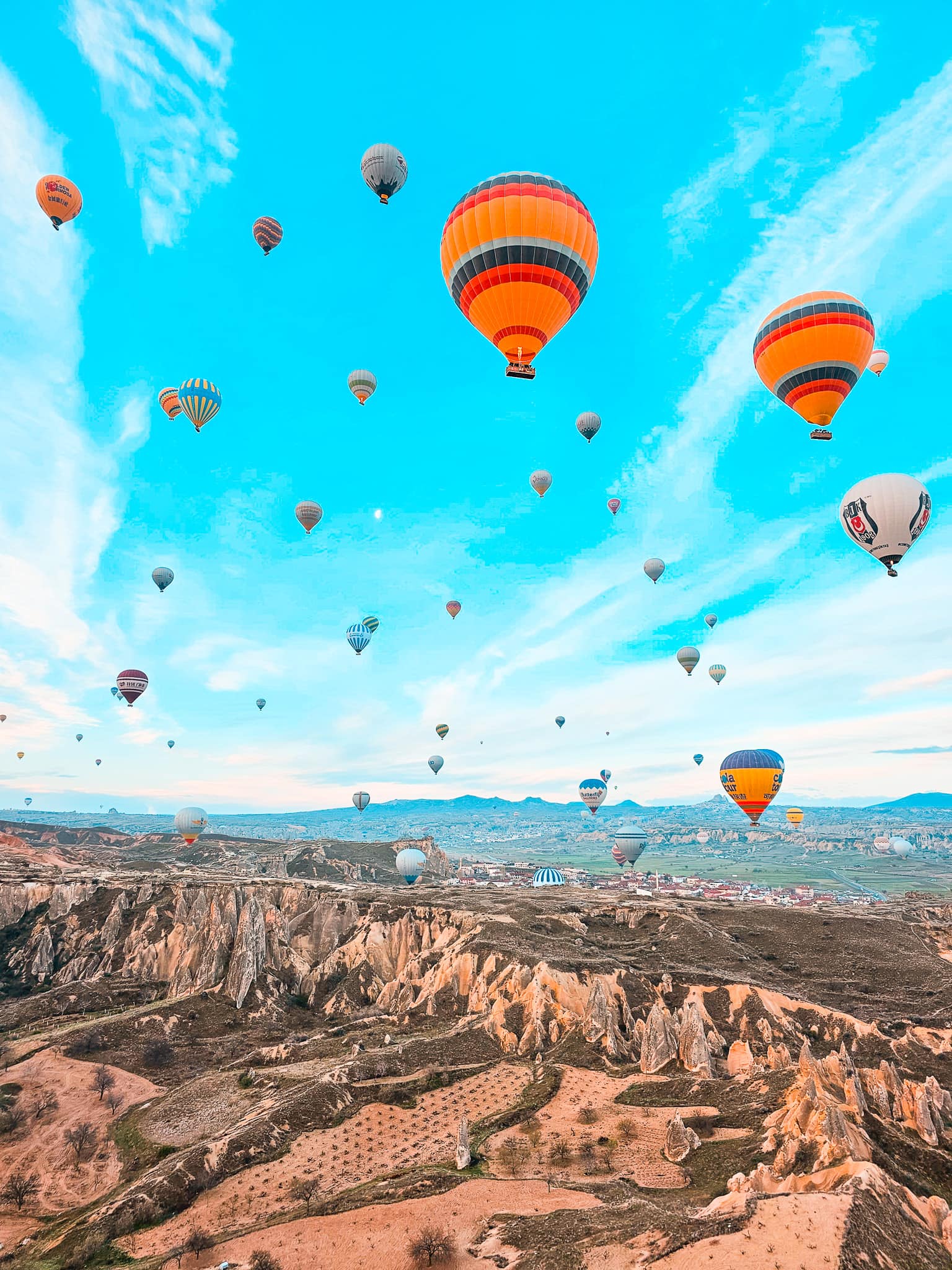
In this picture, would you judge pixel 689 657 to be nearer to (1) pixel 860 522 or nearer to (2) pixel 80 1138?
(1) pixel 860 522

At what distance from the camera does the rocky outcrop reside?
35531 mm

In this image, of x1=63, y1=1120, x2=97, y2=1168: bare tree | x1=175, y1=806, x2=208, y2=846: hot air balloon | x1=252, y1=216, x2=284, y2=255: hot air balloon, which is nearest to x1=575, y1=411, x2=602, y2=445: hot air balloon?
x1=252, y1=216, x2=284, y2=255: hot air balloon

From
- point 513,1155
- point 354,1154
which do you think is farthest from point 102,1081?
point 513,1155

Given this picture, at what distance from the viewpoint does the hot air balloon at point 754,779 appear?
66.2 metres

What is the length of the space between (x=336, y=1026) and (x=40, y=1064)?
26.1 meters

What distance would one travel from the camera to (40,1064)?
5453cm

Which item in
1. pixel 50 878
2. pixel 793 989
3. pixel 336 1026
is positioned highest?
pixel 50 878

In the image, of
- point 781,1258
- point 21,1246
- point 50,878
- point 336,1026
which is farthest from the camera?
point 50,878

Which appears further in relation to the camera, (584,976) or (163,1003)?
(163,1003)

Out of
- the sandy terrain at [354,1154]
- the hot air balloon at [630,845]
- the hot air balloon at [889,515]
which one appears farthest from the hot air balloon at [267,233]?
the hot air balloon at [630,845]

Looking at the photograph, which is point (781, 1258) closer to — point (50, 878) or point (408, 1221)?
point (408, 1221)

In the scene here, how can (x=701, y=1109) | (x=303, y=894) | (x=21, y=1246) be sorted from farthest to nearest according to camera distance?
(x=303, y=894)
(x=701, y=1109)
(x=21, y=1246)

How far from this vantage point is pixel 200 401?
209 feet

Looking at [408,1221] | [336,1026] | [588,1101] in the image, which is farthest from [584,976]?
[408,1221]
